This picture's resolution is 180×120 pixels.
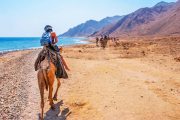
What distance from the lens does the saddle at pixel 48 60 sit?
10703mm

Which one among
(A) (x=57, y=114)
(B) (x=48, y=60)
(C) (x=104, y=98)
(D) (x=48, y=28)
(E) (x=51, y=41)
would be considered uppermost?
(D) (x=48, y=28)

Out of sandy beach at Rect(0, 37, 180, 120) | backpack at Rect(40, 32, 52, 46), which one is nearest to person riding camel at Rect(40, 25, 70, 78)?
backpack at Rect(40, 32, 52, 46)

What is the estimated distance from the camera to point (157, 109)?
34.0 feet

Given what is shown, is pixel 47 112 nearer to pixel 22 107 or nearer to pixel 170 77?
pixel 22 107

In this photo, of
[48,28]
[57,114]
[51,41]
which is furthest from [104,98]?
[48,28]

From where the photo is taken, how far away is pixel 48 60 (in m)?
10.9

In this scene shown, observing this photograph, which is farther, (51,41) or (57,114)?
(51,41)

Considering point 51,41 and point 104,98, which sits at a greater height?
point 51,41

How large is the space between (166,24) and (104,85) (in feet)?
417

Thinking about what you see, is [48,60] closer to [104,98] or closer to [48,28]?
[48,28]

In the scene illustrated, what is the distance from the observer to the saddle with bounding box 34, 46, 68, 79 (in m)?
10.7

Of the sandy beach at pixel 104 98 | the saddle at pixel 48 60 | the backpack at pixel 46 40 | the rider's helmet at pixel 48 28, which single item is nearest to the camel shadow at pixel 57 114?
the sandy beach at pixel 104 98

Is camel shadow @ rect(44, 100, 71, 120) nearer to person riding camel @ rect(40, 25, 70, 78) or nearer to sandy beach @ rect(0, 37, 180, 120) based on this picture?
A: sandy beach @ rect(0, 37, 180, 120)

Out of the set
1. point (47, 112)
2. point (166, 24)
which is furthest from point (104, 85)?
point (166, 24)
